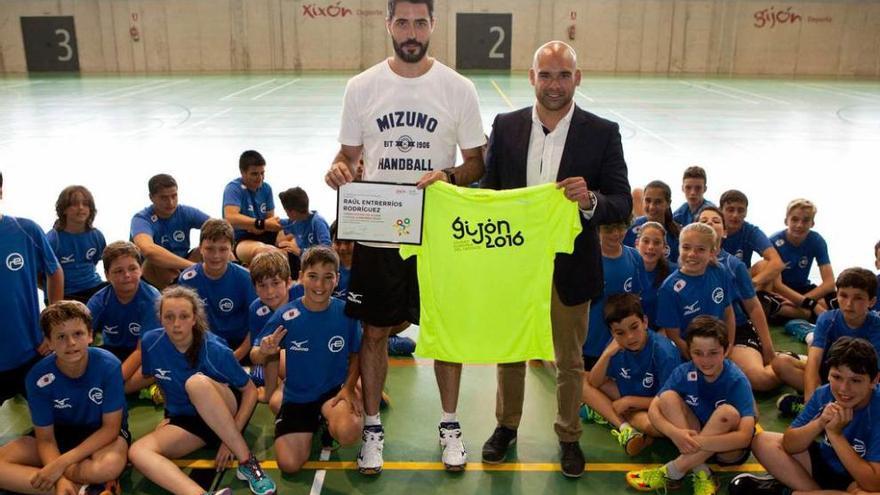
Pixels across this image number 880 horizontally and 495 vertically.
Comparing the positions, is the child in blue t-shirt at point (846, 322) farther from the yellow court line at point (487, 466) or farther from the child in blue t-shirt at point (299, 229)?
the child in blue t-shirt at point (299, 229)

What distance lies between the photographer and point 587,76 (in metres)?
33.4

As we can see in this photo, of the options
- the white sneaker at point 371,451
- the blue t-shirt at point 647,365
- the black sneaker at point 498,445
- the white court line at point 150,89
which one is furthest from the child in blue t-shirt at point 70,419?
the white court line at point 150,89

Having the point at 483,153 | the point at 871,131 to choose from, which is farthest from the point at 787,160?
the point at 483,153

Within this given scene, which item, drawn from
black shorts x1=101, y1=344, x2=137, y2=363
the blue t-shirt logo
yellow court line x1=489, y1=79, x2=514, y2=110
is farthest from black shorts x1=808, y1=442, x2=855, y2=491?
yellow court line x1=489, y1=79, x2=514, y2=110

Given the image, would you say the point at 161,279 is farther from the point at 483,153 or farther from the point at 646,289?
the point at 646,289

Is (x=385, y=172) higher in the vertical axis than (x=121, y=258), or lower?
higher

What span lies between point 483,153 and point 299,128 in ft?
45.9

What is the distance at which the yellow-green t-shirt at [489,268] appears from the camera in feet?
13.2

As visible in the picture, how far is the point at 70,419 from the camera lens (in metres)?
4.39

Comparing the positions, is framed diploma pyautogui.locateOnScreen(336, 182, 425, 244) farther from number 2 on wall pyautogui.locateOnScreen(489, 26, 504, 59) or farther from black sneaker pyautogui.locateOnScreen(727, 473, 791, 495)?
number 2 on wall pyautogui.locateOnScreen(489, 26, 504, 59)

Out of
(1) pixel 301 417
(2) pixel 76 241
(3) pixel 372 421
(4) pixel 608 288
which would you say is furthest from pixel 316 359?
(2) pixel 76 241

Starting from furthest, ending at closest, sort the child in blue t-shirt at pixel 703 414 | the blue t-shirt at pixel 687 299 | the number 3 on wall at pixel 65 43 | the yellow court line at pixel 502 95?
1. the number 3 on wall at pixel 65 43
2. the yellow court line at pixel 502 95
3. the blue t-shirt at pixel 687 299
4. the child in blue t-shirt at pixel 703 414

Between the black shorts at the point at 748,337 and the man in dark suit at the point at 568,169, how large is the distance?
85.1 inches

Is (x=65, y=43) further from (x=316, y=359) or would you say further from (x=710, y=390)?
(x=710, y=390)
